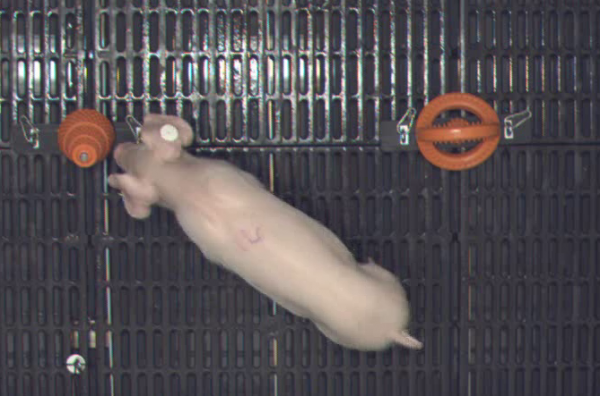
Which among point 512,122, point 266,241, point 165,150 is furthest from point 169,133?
point 512,122

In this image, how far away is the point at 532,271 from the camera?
803 mm

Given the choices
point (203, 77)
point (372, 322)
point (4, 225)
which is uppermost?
point (203, 77)

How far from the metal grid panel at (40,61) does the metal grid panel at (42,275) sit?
2.2 inches

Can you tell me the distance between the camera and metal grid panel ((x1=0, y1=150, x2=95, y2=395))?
792 millimetres

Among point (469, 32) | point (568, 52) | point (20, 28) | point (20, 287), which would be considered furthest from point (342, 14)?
point (20, 287)

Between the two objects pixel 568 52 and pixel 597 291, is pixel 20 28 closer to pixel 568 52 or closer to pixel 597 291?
pixel 568 52

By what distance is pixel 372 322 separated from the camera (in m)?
0.67

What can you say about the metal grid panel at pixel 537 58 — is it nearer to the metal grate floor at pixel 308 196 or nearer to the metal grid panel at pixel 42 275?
the metal grate floor at pixel 308 196

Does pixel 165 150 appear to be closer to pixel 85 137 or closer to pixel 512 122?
pixel 85 137

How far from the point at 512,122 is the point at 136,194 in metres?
0.42

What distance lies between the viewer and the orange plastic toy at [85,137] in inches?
27.5

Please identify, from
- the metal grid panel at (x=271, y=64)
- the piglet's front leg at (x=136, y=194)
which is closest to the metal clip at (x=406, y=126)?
the metal grid panel at (x=271, y=64)

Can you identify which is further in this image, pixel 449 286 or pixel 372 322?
pixel 449 286

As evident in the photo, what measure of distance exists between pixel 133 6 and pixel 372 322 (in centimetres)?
44
